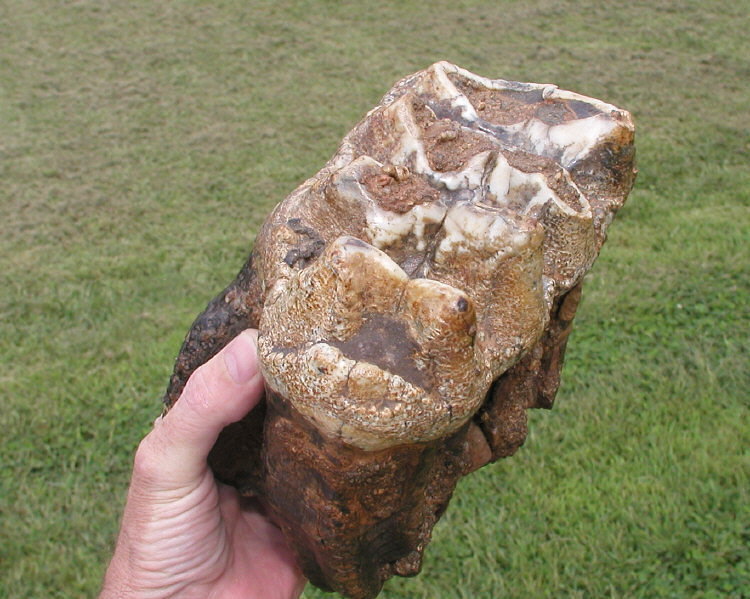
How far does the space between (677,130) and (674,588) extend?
3206 mm

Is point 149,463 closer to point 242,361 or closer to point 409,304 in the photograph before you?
point 242,361

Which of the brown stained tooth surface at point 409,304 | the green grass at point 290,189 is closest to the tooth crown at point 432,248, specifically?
the brown stained tooth surface at point 409,304

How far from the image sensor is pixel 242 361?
1.37 meters

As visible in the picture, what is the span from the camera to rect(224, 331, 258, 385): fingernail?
1.37 metres

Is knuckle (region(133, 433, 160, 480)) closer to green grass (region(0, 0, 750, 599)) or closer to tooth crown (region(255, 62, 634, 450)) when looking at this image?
tooth crown (region(255, 62, 634, 450))

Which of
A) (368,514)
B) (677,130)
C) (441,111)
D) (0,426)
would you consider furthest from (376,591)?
(677,130)

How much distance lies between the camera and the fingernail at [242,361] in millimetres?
1372

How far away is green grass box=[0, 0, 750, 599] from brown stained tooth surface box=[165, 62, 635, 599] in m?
1.28

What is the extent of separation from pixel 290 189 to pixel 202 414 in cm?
330

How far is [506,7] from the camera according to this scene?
250 inches

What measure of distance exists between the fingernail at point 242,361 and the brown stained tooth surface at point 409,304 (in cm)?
8

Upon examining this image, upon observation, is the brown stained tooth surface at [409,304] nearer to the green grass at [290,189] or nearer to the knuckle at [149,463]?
the knuckle at [149,463]

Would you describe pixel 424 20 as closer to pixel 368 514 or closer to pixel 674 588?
pixel 674 588

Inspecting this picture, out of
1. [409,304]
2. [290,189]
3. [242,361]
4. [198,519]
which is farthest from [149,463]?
[290,189]
